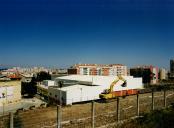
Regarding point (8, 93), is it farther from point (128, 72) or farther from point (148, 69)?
point (128, 72)

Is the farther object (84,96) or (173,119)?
(84,96)

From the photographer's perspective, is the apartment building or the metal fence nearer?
the metal fence

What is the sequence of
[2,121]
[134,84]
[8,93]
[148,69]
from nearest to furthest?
1. [2,121]
2. [8,93]
3. [134,84]
4. [148,69]

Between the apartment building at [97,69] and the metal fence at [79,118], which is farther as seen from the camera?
the apartment building at [97,69]

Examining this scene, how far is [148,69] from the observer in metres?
101

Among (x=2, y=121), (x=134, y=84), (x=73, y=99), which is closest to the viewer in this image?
(x=2, y=121)

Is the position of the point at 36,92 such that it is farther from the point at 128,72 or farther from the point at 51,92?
the point at 128,72

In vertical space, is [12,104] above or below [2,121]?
below

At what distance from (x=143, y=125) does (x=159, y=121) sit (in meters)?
0.74

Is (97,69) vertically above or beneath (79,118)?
above

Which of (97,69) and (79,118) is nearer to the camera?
(79,118)

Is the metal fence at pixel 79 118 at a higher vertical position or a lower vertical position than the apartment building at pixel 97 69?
lower

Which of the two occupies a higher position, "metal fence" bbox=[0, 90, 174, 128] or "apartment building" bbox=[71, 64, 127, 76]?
"apartment building" bbox=[71, 64, 127, 76]

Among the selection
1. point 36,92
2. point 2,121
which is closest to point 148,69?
point 36,92
